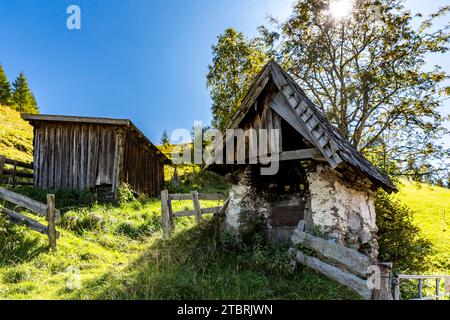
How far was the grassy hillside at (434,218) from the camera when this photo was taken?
13831 millimetres

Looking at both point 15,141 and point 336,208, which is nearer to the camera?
point 336,208

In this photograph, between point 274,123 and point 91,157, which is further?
point 91,157

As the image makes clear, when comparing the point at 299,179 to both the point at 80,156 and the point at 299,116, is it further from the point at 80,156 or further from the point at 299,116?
the point at 80,156

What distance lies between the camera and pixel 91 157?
15.9m

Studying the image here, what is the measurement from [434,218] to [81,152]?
67.4 ft

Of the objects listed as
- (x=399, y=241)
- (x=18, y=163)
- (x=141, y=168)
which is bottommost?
(x=399, y=241)

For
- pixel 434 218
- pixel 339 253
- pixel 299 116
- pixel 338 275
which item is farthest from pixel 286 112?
pixel 434 218

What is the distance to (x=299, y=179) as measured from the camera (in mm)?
8625

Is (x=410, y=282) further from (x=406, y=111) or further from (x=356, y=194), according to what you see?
(x=406, y=111)

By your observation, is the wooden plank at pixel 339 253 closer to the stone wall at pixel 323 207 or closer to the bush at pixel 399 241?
the stone wall at pixel 323 207

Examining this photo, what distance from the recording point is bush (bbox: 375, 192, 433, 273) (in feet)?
39.0

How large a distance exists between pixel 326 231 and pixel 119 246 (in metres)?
5.43
